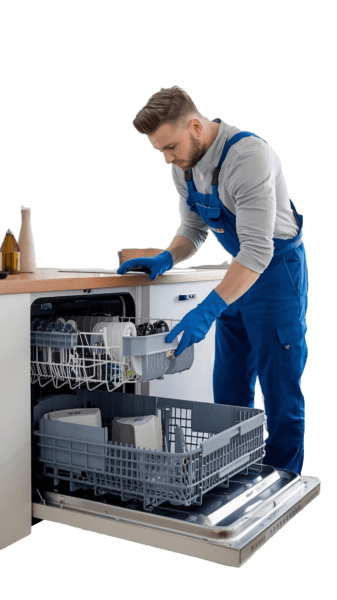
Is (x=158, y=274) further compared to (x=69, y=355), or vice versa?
(x=158, y=274)

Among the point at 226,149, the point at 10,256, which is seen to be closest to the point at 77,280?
the point at 10,256

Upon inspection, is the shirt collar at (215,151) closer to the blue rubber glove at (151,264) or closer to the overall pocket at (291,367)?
the blue rubber glove at (151,264)

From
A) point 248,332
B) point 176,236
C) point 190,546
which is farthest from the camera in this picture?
point 176,236

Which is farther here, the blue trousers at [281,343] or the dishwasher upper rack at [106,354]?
the blue trousers at [281,343]

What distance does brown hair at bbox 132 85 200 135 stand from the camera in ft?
9.78

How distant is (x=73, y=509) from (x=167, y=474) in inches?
19.7

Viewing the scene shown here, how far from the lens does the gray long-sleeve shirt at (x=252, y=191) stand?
298cm

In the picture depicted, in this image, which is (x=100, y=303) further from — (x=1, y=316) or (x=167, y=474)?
(x=167, y=474)

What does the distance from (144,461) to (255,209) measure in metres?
1.23

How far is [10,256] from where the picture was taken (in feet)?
10.5

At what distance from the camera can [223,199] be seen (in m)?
3.20

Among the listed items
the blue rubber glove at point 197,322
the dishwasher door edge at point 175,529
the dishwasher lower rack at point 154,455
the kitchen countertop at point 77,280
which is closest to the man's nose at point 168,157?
the kitchen countertop at point 77,280

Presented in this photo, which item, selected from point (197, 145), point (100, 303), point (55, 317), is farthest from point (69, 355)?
point (197, 145)

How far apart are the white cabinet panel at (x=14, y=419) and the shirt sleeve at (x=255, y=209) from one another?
102cm
